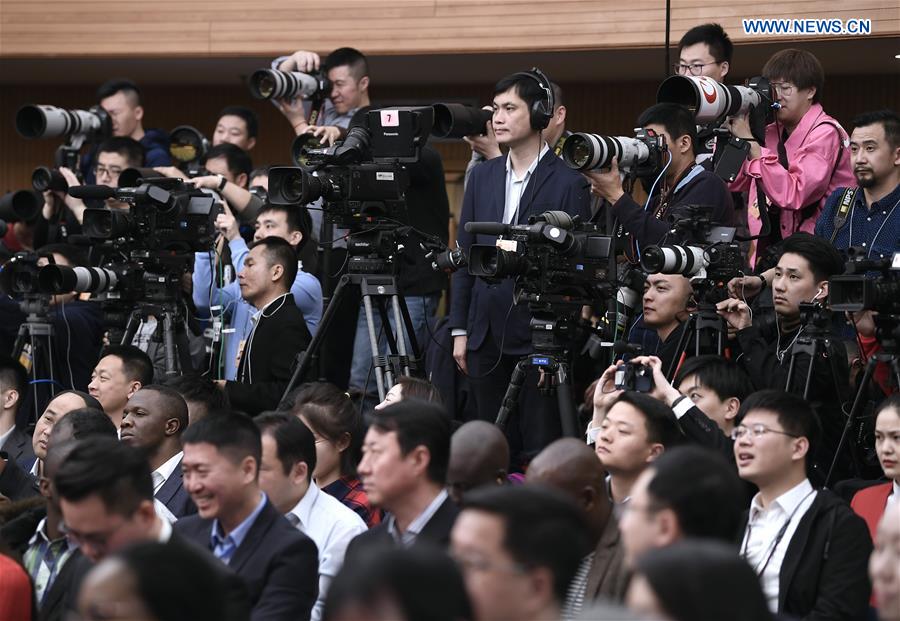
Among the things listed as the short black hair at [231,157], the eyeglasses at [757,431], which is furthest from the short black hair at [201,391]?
the eyeglasses at [757,431]

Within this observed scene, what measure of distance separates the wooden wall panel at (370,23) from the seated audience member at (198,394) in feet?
11.3

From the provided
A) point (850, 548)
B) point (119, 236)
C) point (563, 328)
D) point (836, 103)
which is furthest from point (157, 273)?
point (836, 103)

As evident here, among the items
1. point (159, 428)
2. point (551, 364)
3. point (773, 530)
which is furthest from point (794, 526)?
point (159, 428)

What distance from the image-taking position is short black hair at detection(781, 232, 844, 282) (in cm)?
482

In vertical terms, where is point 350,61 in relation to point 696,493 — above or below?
above

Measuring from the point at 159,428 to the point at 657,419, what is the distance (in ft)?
5.99

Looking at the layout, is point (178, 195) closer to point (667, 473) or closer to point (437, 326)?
point (437, 326)

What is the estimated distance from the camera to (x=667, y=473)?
9.40ft

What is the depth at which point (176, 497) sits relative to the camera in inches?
183

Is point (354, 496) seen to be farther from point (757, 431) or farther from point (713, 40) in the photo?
point (713, 40)

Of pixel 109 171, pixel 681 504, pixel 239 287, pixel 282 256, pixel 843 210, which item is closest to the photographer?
pixel 681 504

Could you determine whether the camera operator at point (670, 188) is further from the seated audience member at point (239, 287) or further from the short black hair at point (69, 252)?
the short black hair at point (69, 252)

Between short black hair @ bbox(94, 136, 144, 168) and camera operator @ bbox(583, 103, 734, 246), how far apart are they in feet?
9.26

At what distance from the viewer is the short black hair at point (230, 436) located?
148 inches
